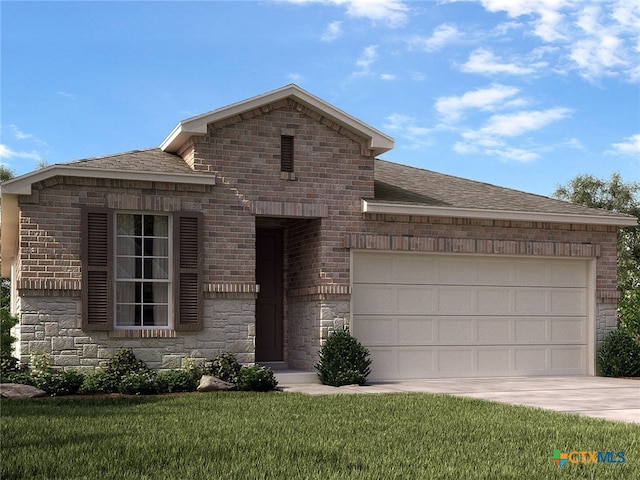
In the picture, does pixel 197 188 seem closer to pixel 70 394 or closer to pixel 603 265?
pixel 70 394

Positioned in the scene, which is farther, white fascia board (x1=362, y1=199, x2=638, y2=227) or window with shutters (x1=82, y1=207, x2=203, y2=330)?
white fascia board (x1=362, y1=199, x2=638, y2=227)

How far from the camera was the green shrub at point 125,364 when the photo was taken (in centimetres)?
1419

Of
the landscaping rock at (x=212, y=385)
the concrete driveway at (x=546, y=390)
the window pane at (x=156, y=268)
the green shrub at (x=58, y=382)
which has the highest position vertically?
the window pane at (x=156, y=268)

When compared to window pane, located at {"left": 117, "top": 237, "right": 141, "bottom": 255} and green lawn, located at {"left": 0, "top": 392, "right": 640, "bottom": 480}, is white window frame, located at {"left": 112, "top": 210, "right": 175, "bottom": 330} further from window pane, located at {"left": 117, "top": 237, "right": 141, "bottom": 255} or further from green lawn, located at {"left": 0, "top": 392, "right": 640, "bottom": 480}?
green lawn, located at {"left": 0, "top": 392, "right": 640, "bottom": 480}

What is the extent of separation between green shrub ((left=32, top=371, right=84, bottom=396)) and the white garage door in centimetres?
551

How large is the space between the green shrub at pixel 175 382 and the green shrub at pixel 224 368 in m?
0.73

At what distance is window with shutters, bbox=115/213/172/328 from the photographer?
1482 cm

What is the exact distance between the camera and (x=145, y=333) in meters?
14.7

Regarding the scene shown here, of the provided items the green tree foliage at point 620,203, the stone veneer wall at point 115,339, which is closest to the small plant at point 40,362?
the stone veneer wall at point 115,339

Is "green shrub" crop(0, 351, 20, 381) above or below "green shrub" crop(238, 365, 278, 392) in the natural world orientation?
above

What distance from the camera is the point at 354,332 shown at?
16188 millimetres

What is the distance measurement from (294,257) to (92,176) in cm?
475

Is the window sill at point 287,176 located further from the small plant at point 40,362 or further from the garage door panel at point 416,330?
the small plant at point 40,362

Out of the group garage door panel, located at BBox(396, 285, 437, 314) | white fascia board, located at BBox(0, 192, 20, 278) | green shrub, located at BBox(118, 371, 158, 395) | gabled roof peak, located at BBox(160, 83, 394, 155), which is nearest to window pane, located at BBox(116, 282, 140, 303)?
green shrub, located at BBox(118, 371, 158, 395)
